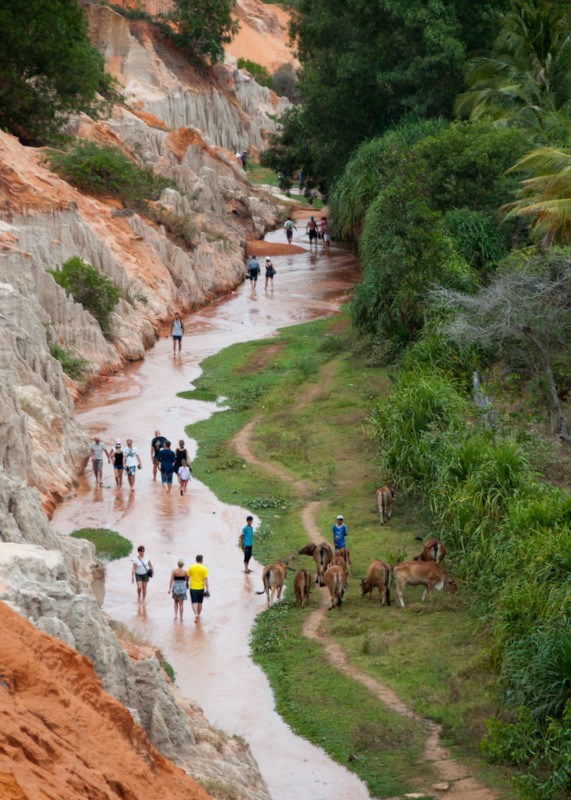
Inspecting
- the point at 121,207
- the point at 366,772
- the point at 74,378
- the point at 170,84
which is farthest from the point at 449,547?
the point at 170,84

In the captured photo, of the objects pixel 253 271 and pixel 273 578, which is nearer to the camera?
pixel 273 578

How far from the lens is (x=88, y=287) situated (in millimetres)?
37438

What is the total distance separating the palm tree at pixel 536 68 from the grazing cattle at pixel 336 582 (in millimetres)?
19248

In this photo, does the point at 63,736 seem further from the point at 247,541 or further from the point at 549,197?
the point at 549,197

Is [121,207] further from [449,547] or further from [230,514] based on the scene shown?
[449,547]

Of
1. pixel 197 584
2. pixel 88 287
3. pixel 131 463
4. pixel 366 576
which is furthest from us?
pixel 88 287

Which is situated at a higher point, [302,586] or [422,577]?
[422,577]

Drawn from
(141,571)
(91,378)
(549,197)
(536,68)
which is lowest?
(141,571)

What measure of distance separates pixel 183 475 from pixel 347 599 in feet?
21.5

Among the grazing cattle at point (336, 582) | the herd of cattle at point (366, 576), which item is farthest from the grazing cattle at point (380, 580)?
the grazing cattle at point (336, 582)

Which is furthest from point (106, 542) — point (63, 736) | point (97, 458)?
point (63, 736)

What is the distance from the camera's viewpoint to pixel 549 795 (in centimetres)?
1350

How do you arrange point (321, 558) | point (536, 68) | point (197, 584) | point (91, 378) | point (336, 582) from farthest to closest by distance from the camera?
point (536, 68) → point (91, 378) → point (321, 558) → point (197, 584) → point (336, 582)

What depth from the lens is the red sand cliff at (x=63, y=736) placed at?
29.9 ft
